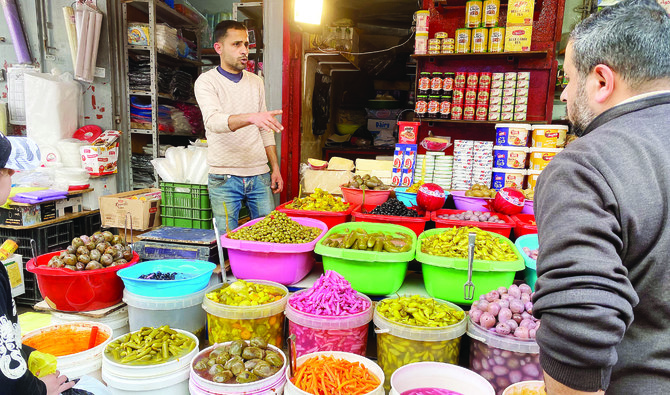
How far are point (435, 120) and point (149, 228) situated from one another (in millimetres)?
2798

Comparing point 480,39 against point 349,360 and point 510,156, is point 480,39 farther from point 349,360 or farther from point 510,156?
point 349,360

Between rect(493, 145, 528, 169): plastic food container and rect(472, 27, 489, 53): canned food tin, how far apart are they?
0.96 meters

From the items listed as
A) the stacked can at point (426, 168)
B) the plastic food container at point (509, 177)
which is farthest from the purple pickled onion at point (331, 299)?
the plastic food container at point (509, 177)

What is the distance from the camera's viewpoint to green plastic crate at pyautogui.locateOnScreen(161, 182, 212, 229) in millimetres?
3270

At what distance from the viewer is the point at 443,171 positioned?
353cm

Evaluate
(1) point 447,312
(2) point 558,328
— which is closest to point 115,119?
(1) point 447,312

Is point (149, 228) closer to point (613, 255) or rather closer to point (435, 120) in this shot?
point (435, 120)

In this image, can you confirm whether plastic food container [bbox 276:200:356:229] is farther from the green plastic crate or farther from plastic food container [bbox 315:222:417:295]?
the green plastic crate

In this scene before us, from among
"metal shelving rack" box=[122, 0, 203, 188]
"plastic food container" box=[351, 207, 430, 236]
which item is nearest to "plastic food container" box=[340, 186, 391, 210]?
"plastic food container" box=[351, 207, 430, 236]

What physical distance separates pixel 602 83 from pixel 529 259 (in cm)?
144

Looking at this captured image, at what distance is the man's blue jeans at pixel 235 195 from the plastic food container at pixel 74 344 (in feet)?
3.79

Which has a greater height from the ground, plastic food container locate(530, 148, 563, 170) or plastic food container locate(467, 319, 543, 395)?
plastic food container locate(530, 148, 563, 170)

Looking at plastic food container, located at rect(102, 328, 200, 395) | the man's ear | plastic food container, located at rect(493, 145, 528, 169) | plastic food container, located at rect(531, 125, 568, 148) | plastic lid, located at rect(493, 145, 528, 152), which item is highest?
the man's ear

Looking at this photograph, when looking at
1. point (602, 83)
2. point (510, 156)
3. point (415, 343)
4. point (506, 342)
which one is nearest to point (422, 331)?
point (415, 343)
